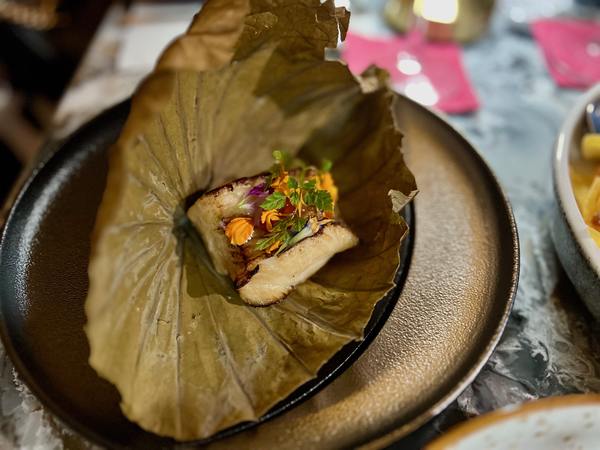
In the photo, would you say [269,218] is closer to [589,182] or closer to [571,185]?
[571,185]

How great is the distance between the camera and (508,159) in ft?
6.10

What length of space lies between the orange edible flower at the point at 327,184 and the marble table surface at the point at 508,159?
550 millimetres

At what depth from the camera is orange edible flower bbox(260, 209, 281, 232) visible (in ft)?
4.34

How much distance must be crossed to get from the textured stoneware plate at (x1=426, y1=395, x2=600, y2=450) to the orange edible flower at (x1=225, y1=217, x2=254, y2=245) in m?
0.61

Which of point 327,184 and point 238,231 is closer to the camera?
point 238,231

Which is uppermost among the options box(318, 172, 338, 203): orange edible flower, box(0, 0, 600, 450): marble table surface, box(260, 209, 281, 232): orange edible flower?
box(260, 209, 281, 232): orange edible flower

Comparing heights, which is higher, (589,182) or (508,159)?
(589,182)

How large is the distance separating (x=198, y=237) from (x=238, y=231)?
0.16 meters

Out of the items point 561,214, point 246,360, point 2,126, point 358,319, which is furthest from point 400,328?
point 2,126

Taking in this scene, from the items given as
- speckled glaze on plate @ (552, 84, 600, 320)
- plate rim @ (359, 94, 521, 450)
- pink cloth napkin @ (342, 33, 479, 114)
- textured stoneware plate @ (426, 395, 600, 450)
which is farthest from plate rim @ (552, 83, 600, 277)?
pink cloth napkin @ (342, 33, 479, 114)

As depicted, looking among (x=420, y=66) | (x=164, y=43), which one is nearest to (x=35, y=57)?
(x=164, y=43)

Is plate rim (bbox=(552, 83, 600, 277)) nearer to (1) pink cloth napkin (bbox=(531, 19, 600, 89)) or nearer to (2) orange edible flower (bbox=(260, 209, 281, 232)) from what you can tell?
(1) pink cloth napkin (bbox=(531, 19, 600, 89))

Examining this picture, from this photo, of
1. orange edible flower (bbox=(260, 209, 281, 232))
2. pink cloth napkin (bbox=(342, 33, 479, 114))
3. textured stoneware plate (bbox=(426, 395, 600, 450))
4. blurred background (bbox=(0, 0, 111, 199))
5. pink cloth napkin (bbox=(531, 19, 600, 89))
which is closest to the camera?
textured stoneware plate (bbox=(426, 395, 600, 450))

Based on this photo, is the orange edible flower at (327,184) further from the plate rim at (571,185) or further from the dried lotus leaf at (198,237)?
the plate rim at (571,185)
